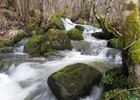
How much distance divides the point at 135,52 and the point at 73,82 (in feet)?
5.35

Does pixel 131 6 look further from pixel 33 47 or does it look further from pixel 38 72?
pixel 33 47

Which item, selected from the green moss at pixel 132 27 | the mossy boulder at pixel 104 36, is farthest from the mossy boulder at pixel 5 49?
the green moss at pixel 132 27

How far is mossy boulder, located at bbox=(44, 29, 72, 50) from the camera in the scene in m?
11.9

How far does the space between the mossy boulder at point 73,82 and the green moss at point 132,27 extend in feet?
4.35

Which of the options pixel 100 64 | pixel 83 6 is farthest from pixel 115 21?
pixel 83 6

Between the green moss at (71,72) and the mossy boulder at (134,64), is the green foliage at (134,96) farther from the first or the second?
the green moss at (71,72)

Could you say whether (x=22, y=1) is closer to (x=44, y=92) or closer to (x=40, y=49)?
(x=40, y=49)

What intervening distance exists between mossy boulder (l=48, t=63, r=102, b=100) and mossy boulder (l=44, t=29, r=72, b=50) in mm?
5040

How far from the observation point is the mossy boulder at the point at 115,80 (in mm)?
6176

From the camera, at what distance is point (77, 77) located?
21.9 ft

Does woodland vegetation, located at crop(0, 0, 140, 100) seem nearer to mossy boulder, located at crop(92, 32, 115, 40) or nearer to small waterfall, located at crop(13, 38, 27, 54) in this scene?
mossy boulder, located at crop(92, 32, 115, 40)

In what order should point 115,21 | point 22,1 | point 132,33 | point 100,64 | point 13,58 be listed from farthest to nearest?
point 22,1, point 115,21, point 13,58, point 100,64, point 132,33

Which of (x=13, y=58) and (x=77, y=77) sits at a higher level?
(x=77, y=77)

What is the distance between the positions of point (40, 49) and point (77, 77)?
538 cm
